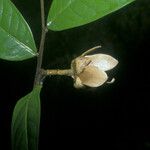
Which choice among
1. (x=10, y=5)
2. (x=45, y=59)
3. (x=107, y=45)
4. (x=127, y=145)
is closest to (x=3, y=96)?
(x=45, y=59)

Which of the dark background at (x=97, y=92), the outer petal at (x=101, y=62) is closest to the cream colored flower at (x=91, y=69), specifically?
the outer petal at (x=101, y=62)

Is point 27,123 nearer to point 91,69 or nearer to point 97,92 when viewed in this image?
point 91,69

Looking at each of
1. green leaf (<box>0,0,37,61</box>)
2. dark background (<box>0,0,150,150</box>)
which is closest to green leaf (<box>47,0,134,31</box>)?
green leaf (<box>0,0,37,61</box>)

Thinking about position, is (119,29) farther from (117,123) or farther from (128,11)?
(117,123)

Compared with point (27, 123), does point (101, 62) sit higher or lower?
higher

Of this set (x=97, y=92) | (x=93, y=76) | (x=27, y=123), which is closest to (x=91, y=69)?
(x=93, y=76)
